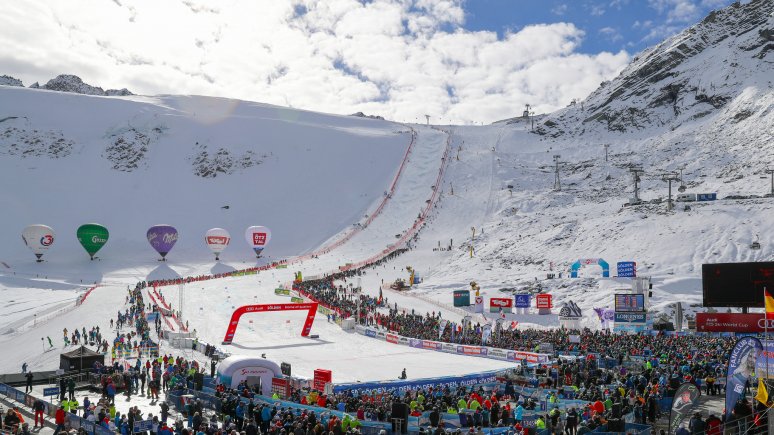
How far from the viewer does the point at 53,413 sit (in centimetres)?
1967

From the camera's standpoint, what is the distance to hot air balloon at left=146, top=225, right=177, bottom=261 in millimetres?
73938

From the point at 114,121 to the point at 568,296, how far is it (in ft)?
321

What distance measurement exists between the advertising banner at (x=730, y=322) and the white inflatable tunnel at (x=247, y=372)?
23915mm

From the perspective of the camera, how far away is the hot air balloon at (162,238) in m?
73.9

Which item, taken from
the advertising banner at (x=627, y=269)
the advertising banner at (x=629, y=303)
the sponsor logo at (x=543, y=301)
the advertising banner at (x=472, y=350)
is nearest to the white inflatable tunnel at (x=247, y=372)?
the advertising banner at (x=472, y=350)

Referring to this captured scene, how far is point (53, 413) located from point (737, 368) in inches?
707

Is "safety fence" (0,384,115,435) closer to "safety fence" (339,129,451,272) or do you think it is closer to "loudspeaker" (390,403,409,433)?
"loudspeaker" (390,403,409,433)

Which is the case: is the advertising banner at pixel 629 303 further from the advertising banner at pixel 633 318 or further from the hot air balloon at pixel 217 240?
the hot air balloon at pixel 217 240

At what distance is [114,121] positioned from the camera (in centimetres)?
12031

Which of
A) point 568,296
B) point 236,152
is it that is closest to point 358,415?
point 568,296

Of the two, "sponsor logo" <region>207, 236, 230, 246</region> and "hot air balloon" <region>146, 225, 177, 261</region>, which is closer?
"hot air balloon" <region>146, 225, 177, 261</region>

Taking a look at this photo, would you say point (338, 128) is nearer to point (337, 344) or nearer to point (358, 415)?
point (337, 344)

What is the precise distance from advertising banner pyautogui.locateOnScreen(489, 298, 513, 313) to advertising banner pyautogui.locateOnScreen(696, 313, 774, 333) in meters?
12.4

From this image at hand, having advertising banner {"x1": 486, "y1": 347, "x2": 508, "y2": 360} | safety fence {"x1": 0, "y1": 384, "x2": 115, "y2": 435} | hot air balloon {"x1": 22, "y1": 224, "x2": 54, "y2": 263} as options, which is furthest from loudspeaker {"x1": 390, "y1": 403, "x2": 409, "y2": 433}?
hot air balloon {"x1": 22, "y1": 224, "x2": 54, "y2": 263}
